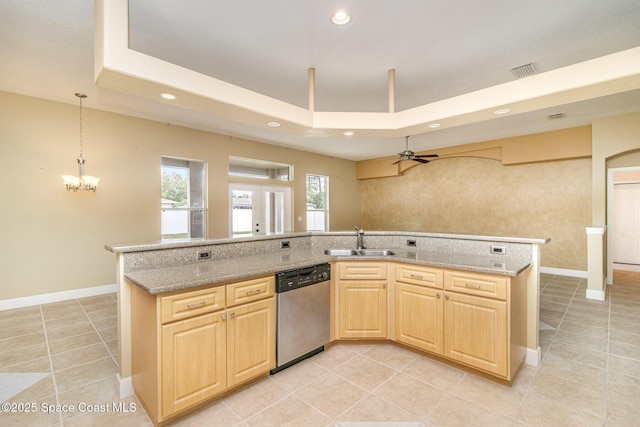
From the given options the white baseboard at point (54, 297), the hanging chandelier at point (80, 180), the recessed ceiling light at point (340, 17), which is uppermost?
the recessed ceiling light at point (340, 17)

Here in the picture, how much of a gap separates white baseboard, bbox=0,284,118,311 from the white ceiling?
109 inches

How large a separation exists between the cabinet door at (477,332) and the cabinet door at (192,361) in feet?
6.18

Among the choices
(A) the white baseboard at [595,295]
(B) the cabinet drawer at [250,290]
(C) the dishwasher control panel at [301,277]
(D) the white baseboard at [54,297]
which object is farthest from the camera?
(A) the white baseboard at [595,295]

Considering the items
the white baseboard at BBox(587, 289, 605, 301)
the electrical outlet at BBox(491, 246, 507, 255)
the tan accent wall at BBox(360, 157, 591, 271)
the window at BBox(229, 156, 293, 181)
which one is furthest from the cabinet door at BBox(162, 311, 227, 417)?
the tan accent wall at BBox(360, 157, 591, 271)

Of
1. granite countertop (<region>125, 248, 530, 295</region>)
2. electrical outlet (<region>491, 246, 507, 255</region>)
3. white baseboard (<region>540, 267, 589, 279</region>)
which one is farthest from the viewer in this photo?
white baseboard (<region>540, 267, 589, 279</region>)

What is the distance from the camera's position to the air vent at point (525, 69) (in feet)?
9.94

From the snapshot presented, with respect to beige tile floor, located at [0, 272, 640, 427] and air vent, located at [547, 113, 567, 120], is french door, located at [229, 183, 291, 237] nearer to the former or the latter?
beige tile floor, located at [0, 272, 640, 427]

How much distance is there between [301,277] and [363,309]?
2.65 feet

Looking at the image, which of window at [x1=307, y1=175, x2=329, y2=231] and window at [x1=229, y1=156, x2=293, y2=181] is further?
window at [x1=307, y1=175, x2=329, y2=231]

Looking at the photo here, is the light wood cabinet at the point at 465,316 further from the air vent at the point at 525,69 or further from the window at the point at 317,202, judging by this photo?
the window at the point at 317,202

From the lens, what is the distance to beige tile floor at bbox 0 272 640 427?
191 centimetres

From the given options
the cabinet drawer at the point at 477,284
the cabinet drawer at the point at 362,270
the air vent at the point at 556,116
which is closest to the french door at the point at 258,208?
the cabinet drawer at the point at 362,270

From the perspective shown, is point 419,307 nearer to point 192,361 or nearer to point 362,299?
point 362,299

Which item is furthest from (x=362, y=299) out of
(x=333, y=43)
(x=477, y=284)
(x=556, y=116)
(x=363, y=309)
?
(x=556, y=116)
